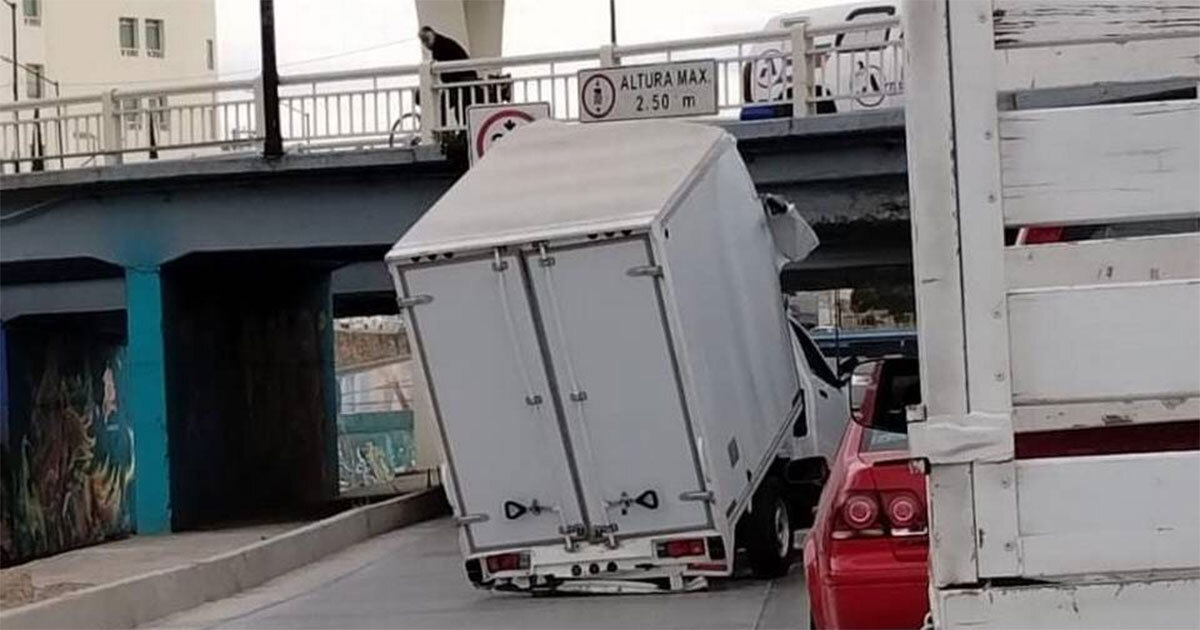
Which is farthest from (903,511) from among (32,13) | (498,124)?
(32,13)

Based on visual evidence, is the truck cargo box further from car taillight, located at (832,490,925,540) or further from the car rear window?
car taillight, located at (832,490,925,540)

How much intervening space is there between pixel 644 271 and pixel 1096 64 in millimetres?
7936

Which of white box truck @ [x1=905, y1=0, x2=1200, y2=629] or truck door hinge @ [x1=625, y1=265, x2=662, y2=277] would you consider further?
truck door hinge @ [x1=625, y1=265, x2=662, y2=277]

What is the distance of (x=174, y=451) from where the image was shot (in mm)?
21516

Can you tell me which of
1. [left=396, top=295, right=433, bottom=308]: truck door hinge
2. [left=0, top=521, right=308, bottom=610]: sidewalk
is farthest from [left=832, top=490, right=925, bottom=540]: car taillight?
[left=0, top=521, right=308, bottom=610]: sidewalk

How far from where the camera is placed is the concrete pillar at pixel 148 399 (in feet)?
69.2

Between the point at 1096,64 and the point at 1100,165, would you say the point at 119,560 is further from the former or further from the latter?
the point at 1100,165

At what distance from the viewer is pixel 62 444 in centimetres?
2861

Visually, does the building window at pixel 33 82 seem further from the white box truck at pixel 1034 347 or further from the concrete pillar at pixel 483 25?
the white box truck at pixel 1034 347

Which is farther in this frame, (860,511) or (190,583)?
(190,583)

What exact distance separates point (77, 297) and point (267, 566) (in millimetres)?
15784

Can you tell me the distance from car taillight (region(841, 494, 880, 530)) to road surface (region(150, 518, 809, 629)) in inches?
172

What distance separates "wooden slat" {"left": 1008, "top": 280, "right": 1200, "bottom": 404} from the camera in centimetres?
294

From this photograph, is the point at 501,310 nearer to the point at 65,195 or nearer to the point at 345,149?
the point at 345,149
